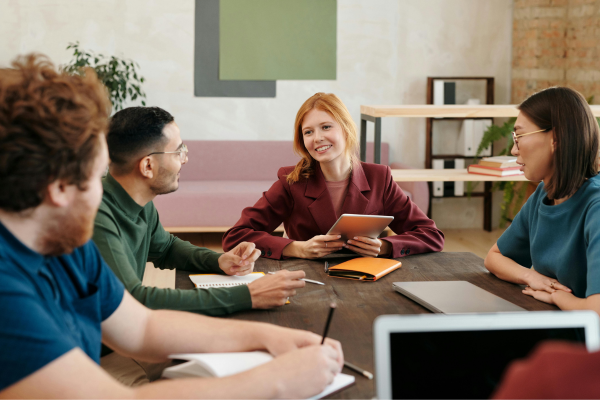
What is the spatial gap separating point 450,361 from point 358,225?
1.16 meters

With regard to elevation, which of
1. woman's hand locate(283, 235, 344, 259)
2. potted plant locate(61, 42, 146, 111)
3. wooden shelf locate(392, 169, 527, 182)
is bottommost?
woman's hand locate(283, 235, 344, 259)

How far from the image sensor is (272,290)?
136cm

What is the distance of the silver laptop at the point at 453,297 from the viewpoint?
1328 mm

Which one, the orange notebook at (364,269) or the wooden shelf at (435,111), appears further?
the wooden shelf at (435,111)

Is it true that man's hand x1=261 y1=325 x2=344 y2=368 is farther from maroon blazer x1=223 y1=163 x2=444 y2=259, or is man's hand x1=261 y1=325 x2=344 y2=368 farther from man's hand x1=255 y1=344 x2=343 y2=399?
maroon blazer x1=223 y1=163 x2=444 y2=259

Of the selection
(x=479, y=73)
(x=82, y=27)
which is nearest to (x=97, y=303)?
(x=82, y=27)

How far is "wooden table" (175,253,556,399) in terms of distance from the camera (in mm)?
1129

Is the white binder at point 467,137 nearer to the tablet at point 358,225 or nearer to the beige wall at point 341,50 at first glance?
the beige wall at point 341,50

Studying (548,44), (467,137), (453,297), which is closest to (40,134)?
(453,297)

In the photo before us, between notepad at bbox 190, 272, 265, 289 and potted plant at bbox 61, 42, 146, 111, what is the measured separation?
10.0 feet

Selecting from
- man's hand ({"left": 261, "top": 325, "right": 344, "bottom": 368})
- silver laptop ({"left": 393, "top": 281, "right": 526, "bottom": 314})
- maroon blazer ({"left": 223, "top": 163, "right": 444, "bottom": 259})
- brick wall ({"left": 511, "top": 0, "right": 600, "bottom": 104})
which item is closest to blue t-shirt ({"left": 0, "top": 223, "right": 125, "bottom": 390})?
man's hand ({"left": 261, "top": 325, "right": 344, "bottom": 368})

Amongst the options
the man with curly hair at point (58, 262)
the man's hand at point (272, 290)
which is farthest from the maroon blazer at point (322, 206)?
the man with curly hair at point (58, 262)

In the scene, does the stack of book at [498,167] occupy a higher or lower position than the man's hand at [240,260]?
higher

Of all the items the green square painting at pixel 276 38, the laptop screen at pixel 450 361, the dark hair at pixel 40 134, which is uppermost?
the green square painting at pixel 276 38
